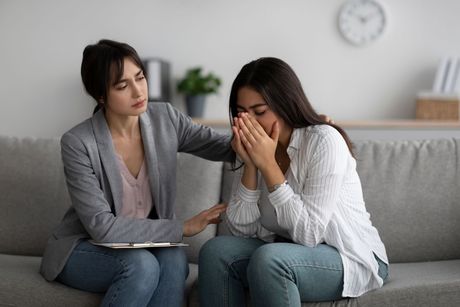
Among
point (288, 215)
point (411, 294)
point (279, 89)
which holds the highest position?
point (279, 89)

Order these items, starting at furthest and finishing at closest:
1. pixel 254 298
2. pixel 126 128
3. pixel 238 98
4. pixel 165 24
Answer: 1. pixel 165 24
2. pixel 126 128
3. pixel 238 98
4. pixel 254 298

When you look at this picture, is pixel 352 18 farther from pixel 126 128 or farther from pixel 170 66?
pixel 126 128

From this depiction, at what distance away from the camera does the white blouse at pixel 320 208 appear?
1983 mm

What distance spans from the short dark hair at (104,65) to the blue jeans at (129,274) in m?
0.50

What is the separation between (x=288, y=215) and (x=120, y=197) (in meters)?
0.59

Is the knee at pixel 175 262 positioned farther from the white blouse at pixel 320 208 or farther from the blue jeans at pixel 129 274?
the white blouse at pixel 320 208

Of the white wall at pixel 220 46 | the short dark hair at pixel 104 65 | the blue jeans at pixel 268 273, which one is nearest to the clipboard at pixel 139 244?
the blue jeans at pixel 268 273

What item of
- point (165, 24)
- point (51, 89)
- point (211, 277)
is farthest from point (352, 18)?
point (211, 277)

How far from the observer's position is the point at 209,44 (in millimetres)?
4707

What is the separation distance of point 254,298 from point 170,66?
2.99 meters

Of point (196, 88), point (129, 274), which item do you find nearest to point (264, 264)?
point (129, 274)

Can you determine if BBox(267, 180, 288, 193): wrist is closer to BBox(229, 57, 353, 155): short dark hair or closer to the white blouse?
the white blouse

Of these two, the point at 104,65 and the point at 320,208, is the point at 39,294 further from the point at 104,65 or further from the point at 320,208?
the point at 320,208

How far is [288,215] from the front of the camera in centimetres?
197
